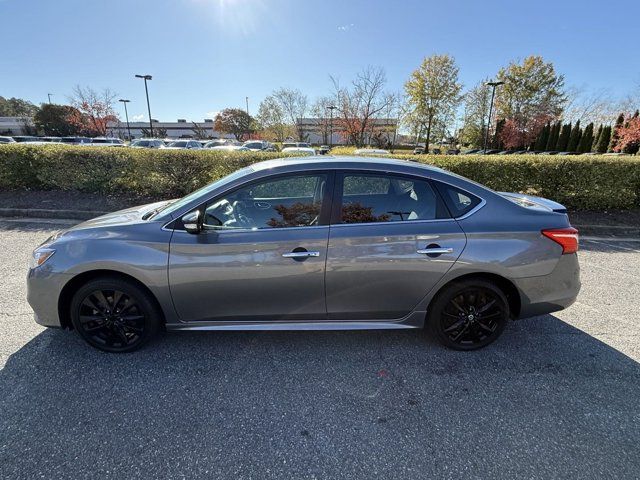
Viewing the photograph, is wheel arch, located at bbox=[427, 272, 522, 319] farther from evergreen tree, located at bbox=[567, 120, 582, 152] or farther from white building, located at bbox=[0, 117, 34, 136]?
white building, located at bbox=[0, 117, 34, 136]

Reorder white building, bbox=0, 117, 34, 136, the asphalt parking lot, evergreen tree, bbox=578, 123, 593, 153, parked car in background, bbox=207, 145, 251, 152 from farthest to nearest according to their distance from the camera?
white building, bbox=0, 117, 34, 136
evergreen tree, bbox=578, 123, 593, 153
parked car in background, bbox=207, 145, 251, 152
the asphalt parking lot

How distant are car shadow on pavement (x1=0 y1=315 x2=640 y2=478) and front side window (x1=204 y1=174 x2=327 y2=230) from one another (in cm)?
111

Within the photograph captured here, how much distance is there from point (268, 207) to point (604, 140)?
135ft

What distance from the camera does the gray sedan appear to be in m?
2.61

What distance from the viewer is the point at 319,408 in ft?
7.59

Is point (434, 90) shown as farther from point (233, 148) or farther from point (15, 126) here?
point (15, 126)

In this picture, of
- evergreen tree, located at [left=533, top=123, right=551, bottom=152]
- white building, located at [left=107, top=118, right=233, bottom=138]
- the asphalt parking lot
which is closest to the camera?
the asphalt parking lot

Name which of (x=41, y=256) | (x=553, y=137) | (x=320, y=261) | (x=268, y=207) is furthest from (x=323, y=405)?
(x=553, y=137)

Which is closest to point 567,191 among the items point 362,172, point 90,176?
point 362,172

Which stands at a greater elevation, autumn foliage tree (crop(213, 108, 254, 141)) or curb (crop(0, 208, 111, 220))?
autumn foliage tree (crop(213, 108, 254, 141))

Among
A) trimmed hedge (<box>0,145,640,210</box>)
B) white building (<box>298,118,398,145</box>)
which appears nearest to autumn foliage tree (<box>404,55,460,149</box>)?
white building (<box>298,118,398,145</box>)

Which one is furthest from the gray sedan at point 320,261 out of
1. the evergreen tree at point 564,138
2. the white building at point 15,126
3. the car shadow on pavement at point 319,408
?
the white building at point 15,126

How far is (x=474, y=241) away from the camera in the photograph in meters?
2.67

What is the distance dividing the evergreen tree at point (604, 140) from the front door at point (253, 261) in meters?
40.7
